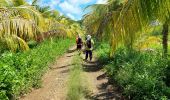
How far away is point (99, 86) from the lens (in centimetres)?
1259

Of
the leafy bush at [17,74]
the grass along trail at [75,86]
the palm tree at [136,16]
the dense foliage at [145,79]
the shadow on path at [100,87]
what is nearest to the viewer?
the palm tree at [136,16]

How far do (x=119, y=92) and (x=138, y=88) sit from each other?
204 centimetres

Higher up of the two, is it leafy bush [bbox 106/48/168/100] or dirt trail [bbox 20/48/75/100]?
leafy bush [bbox 106/48/168/100]

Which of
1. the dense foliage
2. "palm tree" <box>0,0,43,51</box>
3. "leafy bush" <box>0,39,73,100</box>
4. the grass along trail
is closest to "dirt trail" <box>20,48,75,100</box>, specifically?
the grass along trail

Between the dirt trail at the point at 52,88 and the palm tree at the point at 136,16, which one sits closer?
the palm tree at the point at 136,16

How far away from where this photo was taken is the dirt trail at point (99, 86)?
1088 cm

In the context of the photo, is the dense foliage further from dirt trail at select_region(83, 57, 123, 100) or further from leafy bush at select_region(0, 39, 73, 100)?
leafy bush at select_region(0, 39, 73, 100)

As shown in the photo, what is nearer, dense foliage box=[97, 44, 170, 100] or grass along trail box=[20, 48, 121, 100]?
dense foliage box=[97, 44, 170, 100]

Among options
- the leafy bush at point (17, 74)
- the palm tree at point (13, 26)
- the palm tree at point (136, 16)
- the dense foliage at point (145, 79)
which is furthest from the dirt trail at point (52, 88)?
the palm tree at point (136, 16)

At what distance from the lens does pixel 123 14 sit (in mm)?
8414

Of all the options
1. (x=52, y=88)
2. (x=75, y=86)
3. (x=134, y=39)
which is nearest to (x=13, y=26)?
(x=52, y=88)

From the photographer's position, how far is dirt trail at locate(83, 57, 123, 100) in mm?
10875

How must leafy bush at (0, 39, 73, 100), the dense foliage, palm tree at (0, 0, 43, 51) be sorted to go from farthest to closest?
palm tree at (0, 0, 43, 51), the dense foliage, leafy bush at (0, 39, 73, 100)

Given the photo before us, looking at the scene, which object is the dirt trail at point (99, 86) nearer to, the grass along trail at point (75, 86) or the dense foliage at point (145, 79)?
the grass along trail at point (75, 86)
